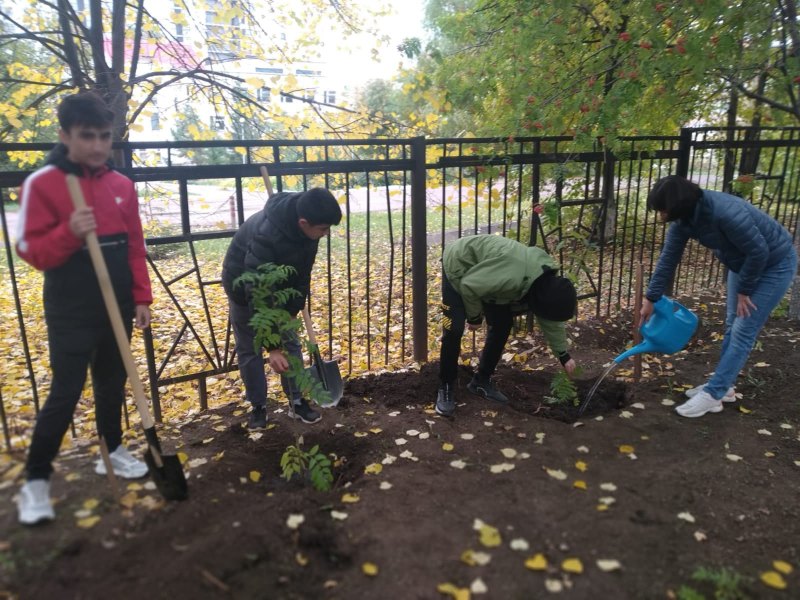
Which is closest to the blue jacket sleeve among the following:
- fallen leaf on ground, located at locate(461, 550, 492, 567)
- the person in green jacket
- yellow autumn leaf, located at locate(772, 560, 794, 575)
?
the person in green jacket

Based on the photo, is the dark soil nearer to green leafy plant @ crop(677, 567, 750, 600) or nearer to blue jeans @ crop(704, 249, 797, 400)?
green leafy plant @ crop(677, 567, 750, 600)

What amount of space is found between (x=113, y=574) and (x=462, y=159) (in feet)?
12.2

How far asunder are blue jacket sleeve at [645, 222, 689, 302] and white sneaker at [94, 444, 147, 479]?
3.43 metres

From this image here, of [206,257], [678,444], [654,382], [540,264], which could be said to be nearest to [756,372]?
[654,382]

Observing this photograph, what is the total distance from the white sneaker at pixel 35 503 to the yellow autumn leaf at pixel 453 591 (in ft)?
5.50

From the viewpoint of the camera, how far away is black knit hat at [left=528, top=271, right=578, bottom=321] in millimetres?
3166

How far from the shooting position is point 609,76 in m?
5.26

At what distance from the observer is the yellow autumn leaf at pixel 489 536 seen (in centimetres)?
234

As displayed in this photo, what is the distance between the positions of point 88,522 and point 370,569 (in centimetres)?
123

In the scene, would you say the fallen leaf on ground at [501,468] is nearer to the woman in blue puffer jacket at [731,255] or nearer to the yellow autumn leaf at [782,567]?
the yellow autumn leaf at [782,567]

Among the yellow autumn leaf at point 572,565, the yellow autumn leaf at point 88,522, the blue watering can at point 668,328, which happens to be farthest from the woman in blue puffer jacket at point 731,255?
the yellow autumn leaf at point 88,522

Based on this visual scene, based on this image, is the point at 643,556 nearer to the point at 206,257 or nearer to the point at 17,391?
the point at 17,391

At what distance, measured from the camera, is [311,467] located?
266 centimetres

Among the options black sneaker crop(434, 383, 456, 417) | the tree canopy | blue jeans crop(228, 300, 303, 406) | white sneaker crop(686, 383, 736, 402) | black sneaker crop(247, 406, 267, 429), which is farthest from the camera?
the tree canopy
